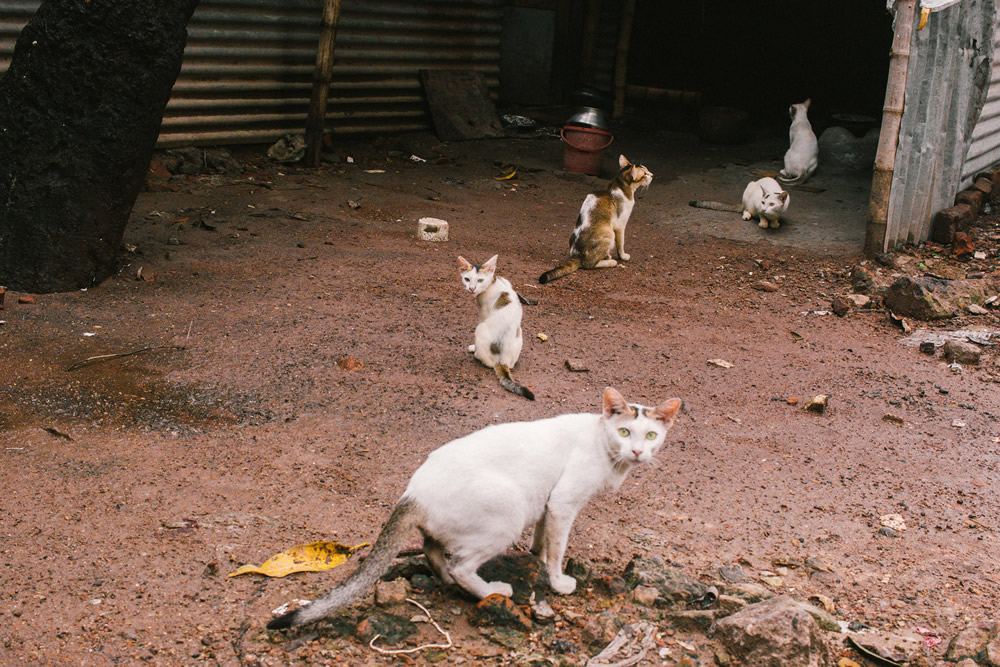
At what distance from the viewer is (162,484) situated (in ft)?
13.9

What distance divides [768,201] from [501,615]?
7.46 meters

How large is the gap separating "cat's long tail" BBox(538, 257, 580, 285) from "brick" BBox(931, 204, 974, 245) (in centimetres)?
396

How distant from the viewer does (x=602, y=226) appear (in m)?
8.32

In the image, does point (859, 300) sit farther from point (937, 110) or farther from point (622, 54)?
point (622, 54)

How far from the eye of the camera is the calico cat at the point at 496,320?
18.6 feet

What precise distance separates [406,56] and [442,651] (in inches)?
450

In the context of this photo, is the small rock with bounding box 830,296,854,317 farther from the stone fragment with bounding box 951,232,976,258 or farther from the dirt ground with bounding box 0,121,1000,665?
the stone fragment with bounding box 951,232,976,258

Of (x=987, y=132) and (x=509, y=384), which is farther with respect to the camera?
(x=987, y=132)

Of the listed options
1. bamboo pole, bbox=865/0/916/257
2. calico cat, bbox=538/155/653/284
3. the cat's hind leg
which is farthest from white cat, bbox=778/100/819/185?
the cat's hind leg

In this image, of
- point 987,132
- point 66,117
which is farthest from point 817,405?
point 987,132

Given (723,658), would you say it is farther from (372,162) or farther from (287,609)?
(372,162)

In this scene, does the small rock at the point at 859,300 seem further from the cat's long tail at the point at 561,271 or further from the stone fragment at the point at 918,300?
the cat's long tail at the point at 561,271

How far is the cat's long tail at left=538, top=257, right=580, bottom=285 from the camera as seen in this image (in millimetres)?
7824

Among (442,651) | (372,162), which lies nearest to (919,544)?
(442,651)
